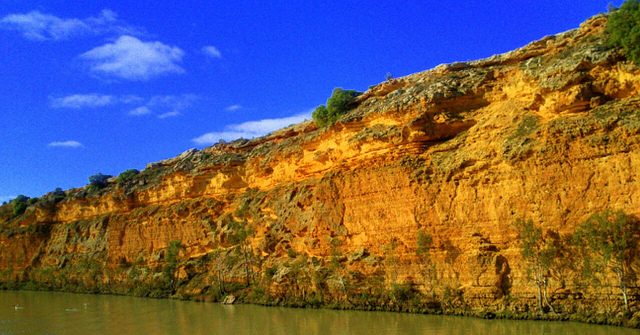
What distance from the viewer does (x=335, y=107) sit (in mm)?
32344

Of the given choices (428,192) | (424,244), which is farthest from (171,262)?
(428,192)

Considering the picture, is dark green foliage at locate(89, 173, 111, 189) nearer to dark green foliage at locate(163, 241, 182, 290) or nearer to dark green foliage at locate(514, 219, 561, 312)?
dark green foliage at locate(163, 241, 182, 290)

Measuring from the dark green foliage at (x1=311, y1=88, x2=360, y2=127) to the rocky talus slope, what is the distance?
1.05 meters

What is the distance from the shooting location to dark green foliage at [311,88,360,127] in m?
32.3

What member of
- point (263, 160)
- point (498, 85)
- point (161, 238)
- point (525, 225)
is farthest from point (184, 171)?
point (525, 225)

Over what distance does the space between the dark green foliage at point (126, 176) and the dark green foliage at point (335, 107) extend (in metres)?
24.0

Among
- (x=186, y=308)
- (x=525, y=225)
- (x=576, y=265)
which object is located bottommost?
(x=186, y=308)

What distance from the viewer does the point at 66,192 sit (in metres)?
56.4

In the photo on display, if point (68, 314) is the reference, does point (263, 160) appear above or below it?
above

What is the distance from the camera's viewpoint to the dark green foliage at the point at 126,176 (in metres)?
49.4

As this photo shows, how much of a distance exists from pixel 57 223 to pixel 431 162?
43.7 m

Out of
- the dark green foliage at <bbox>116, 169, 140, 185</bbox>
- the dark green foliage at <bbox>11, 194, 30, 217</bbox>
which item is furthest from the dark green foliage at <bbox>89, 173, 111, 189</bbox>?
the dark green foliage at <bbox>11, 194, 30, 217</bbox>

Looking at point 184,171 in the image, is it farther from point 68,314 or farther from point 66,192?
point 66,192

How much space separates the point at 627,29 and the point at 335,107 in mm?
16352
